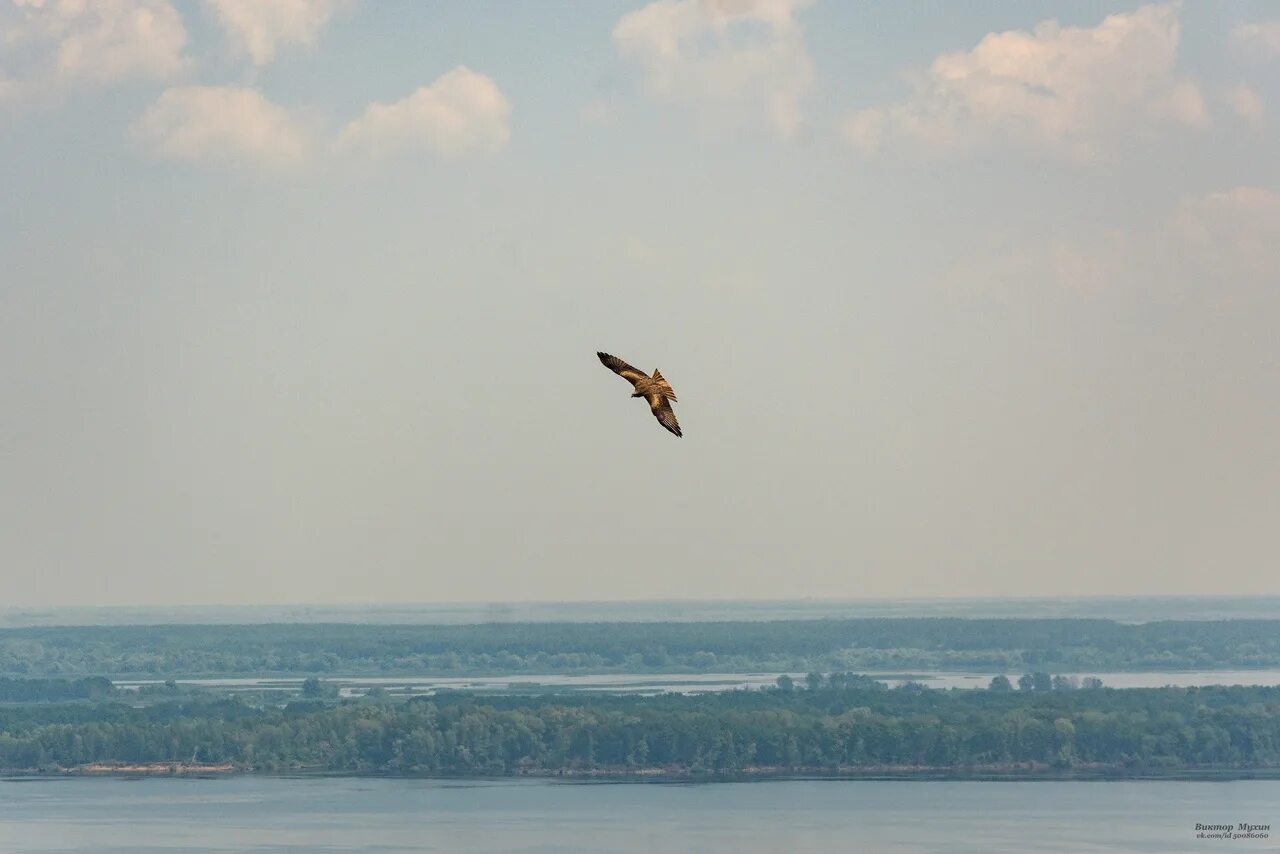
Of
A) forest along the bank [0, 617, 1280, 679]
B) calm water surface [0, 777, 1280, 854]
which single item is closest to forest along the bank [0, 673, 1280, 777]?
calm water surface [0, 777, 1280, 854]

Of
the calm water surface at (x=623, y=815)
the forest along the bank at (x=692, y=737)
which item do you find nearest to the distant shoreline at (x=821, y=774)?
the forest along the bank at (x=692, y=737)

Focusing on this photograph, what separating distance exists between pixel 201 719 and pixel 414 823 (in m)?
32.5

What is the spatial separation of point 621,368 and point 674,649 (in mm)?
128800

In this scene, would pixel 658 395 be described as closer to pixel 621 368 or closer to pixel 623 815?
pixel 621 368

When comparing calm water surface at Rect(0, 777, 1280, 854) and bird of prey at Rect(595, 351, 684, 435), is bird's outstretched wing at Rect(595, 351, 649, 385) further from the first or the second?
calm water surface at Rect(0, 777, 1280, 854)

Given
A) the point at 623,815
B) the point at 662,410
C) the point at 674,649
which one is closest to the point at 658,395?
the point at 662,410

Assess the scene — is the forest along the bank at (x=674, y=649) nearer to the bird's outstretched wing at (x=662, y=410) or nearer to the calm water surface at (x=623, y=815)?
the calm water surface at (x=623, y=815)

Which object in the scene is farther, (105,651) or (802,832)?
(105,651)

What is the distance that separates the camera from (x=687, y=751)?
9719 centimetres

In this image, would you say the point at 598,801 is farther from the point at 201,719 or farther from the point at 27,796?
the point at 201,719

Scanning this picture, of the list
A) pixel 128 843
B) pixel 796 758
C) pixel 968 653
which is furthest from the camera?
pixel 968 653

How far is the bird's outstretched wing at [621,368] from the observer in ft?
95.6

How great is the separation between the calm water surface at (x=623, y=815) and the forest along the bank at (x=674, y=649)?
49.0 meters

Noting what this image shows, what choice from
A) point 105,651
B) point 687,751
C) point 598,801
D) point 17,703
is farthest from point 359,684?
point 598,801
